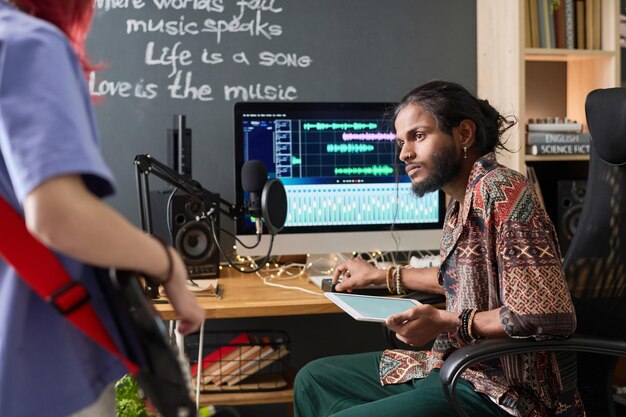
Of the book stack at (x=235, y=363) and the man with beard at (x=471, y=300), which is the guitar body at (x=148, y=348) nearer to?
the man with beard at (x=471, y=300)

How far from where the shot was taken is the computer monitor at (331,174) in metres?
2.39

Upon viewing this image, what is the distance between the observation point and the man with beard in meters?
1.54

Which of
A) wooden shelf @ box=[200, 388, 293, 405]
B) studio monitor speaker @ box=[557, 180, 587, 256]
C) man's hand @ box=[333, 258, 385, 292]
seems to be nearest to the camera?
man's hand @ box=[333, 258, 385, 292]

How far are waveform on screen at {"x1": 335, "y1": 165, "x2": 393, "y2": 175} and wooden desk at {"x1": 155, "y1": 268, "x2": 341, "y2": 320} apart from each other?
42 cm

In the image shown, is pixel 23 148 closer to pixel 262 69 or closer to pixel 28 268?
pixel 28 268

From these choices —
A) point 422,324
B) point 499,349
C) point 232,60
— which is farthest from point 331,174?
point 499,349

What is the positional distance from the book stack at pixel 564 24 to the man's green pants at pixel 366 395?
4.31 feet

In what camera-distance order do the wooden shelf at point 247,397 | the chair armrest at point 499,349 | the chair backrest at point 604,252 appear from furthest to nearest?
1. the wooden shelf at point 247,397
2. the chair backrest at point 604,252
3. the chair armrest at point 499,349

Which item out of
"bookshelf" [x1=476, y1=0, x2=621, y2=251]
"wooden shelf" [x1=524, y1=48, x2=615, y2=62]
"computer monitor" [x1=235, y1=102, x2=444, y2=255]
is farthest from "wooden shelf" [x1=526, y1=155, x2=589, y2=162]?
"computer monitor" [x1=235, y1=102, x2=444, y2=255]

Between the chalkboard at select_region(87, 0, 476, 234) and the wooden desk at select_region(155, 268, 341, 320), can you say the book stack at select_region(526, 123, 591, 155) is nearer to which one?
the chalkboard at select_region(87, 0, 476, 234)

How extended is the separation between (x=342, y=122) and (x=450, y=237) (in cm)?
73

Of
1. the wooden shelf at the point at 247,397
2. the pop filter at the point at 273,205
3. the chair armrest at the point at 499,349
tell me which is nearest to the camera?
the chair armrest at the point at 499,349

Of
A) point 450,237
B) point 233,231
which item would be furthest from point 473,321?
point 233,231

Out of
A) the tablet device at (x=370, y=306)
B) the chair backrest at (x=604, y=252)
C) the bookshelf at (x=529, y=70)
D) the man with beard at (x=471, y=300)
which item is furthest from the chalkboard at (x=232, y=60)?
the chair backrest at (x=604, y=252)
